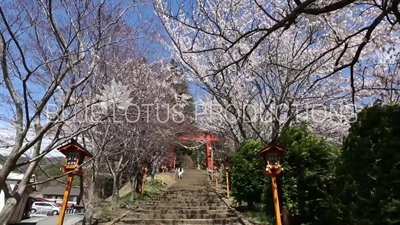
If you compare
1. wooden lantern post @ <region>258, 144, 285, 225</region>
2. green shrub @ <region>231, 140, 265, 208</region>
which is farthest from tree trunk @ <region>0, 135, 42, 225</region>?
green shrub @ <region>231, 140, 265, 208</region>

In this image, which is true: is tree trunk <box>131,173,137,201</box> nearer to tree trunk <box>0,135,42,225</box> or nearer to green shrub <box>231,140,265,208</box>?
green shrub <box>231,140,265,208</box>

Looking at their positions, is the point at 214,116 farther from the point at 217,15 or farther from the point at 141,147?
the point at 217,15

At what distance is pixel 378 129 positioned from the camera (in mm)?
3762

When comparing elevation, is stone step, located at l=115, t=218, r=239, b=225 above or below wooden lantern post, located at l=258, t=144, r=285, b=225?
below

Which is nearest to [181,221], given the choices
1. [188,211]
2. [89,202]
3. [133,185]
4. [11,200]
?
[188,211]

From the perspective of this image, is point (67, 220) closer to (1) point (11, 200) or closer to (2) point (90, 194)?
(2) point (90, 194)

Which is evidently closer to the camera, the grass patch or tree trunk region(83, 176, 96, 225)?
the grass patch

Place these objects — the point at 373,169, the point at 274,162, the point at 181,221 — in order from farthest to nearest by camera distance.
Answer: the point at 181,221, the point at 274,162, the point at 373,169

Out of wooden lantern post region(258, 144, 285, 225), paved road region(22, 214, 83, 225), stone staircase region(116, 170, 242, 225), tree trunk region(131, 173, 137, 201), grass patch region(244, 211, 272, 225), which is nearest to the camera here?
wooden lantern post region(258, 144, 285, 225)

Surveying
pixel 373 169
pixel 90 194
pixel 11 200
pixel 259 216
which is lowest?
pixel 11 200

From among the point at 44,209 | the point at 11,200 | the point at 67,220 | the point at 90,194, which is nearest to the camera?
the point at 11,200

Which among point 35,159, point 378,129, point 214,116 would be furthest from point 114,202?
point 378,129

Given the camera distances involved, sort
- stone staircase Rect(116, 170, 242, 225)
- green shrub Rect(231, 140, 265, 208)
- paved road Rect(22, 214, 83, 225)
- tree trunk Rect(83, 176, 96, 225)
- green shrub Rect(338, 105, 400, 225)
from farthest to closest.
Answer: paved road Rect(22, 214, 83, 225) < green shrub Rect(231, 140, 265, 208) < stone staircase Rect(116, 170, 242, 225) < tree trunk Rect(83, 176, 96, 225) < green shrub Rect(338, 105, 400, 225)

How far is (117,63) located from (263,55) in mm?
4241
